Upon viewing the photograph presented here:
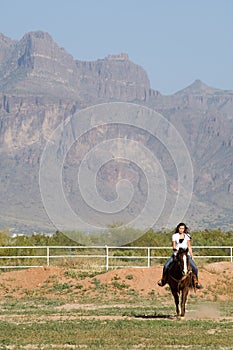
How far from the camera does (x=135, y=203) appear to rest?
15788cm

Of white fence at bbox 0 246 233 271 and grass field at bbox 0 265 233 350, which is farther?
white fence at bbox 0 246 233 271

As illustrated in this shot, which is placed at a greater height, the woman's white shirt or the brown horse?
the woman's white shirt

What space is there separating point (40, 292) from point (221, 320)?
40.9 feet

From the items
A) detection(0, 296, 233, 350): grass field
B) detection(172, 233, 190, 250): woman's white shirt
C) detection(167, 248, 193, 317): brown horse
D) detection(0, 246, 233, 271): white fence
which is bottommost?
detection(0, 296, 233, 350): grass field

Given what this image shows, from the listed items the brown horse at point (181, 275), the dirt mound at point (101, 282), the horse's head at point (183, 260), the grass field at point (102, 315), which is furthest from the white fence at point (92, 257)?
the horse's head at point (183, 260)

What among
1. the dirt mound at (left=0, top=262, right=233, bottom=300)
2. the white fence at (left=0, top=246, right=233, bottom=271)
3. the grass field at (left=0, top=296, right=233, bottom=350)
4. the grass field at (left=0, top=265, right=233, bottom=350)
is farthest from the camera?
the white fence at (left=0, top=246, right=233, bottom=271)

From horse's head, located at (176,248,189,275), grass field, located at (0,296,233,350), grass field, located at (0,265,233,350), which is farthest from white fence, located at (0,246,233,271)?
horse's head, located at (176,248,189,275)

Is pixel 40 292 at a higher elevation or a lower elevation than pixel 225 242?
lower

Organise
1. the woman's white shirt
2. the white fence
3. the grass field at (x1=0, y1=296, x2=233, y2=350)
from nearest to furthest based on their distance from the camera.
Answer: the grass field at (x1=0, y1=296, x2=233, y2=350) < the woman's white shirt < the white fence

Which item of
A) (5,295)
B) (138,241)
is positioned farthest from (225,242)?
(5,295)

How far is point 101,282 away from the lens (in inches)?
1292

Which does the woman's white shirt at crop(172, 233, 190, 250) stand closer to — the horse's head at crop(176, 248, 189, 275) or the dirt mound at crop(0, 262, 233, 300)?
the horse's head at crop(176, 248, 189, 275)

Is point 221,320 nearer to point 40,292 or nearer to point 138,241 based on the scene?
point 40,292

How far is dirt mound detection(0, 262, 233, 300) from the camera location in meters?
31.9
